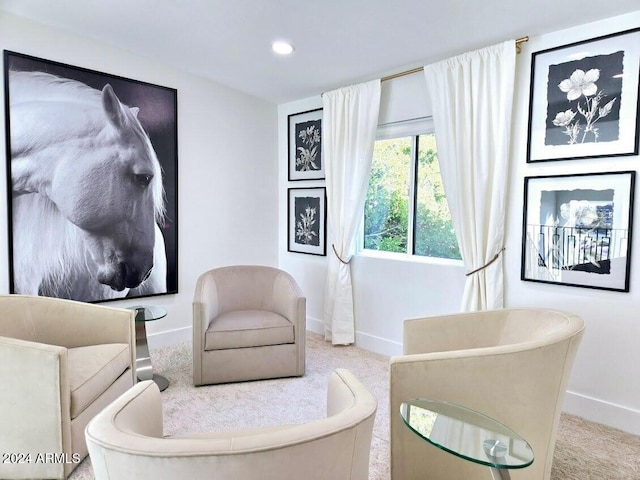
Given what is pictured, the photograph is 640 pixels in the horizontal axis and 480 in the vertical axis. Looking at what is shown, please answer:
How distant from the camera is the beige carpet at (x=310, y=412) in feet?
6.94

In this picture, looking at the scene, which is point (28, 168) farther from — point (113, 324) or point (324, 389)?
point (324, 389)

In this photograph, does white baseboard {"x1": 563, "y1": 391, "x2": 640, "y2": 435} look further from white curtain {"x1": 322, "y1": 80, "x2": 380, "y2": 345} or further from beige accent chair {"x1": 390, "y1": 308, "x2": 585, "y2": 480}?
white curtain {"x1": 322, "y1": 80, "x2": 380, "y2": 345}

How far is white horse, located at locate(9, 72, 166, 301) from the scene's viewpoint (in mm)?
3035

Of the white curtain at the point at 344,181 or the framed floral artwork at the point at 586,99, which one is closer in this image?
the framed floral artwork at the point at 586,99

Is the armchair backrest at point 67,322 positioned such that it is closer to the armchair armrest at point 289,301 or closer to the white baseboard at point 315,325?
the armchair armrest at point 289,301

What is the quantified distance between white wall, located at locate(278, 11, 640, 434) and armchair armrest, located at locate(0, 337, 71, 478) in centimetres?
254

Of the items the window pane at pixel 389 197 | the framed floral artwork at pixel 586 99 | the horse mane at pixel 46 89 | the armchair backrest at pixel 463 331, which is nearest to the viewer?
the armchair backrest at pixel 463 331

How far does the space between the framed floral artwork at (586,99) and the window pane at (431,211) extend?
0.80 m

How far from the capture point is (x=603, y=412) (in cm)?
255

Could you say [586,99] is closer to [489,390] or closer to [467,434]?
[489,390]

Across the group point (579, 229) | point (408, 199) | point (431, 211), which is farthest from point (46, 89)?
point (579, 229)

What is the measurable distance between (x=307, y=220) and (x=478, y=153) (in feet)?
6.53

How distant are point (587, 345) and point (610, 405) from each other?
368mm

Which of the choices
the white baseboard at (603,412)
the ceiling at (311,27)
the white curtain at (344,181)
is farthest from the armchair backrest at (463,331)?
the ceiling at (311,27)
